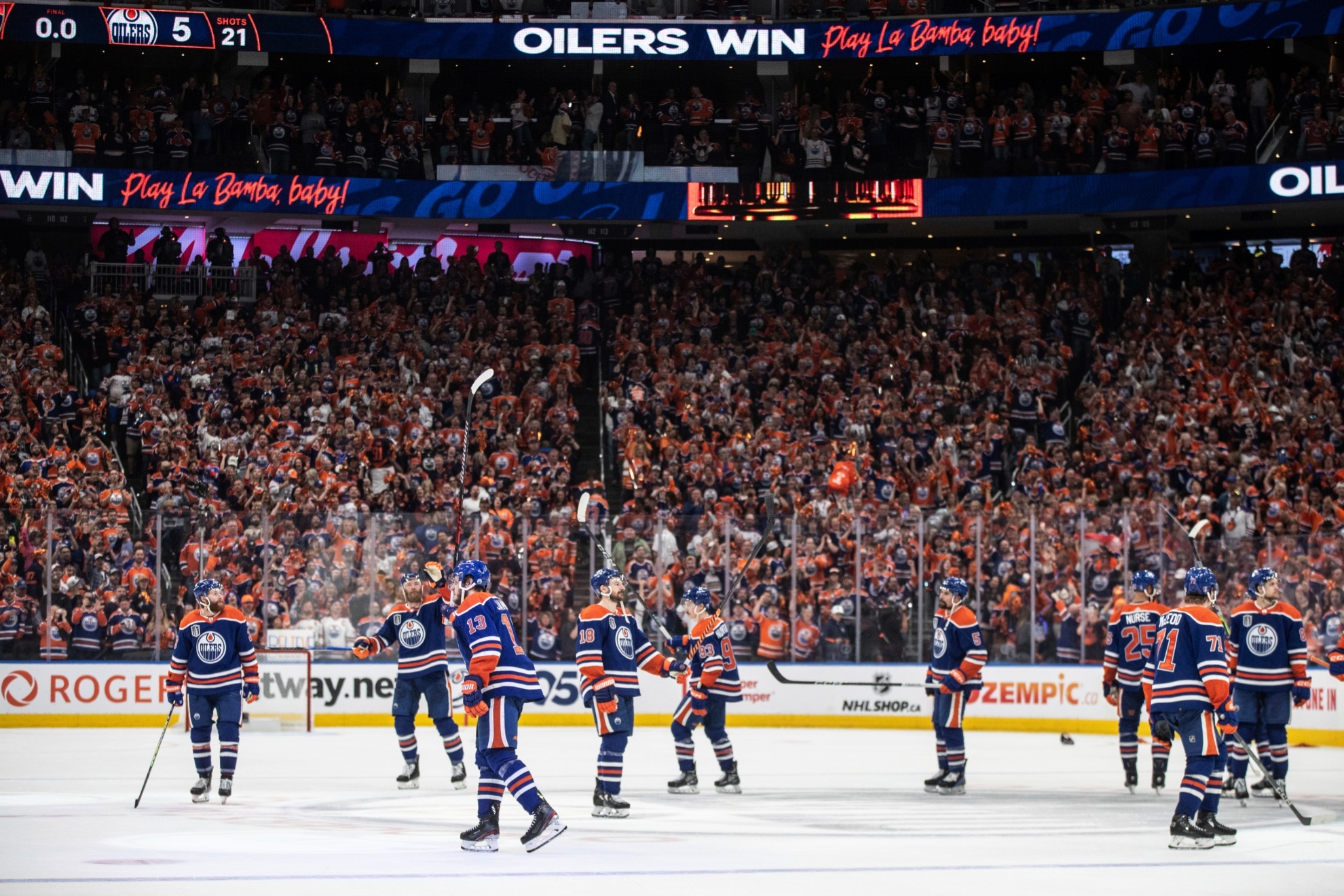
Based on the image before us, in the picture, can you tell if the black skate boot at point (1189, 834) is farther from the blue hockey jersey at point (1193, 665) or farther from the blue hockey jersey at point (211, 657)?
the blue hockey jersey at point (211, 657)

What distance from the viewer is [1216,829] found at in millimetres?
10500

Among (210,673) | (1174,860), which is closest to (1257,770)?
(1174,860)

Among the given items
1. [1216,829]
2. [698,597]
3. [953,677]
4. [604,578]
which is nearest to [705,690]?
[698,597]

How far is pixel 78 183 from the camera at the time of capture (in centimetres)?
2802

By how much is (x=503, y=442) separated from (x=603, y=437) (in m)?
2.42

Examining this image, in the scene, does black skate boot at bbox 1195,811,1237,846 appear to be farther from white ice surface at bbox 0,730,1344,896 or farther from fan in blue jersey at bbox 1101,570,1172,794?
fan in blue jersey at bbox 1101,570,1172,794

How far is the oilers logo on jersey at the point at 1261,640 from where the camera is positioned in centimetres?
1251

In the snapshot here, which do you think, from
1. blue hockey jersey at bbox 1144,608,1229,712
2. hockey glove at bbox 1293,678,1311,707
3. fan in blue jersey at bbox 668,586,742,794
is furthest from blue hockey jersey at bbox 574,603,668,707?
hockey glove at bbox 1293,678,1311,707

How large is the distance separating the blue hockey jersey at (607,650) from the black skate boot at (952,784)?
2947 millimetres

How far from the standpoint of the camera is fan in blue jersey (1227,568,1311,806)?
12.5 metres

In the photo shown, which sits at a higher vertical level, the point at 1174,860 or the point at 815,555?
the point at 815,555

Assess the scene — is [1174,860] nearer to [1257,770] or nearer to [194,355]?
[1257,770]

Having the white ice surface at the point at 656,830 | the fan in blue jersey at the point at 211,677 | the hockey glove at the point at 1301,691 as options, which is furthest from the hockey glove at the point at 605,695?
the hockey glove at the point at 1301,691

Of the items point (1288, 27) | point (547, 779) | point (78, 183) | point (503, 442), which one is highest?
point (1288, 27)
